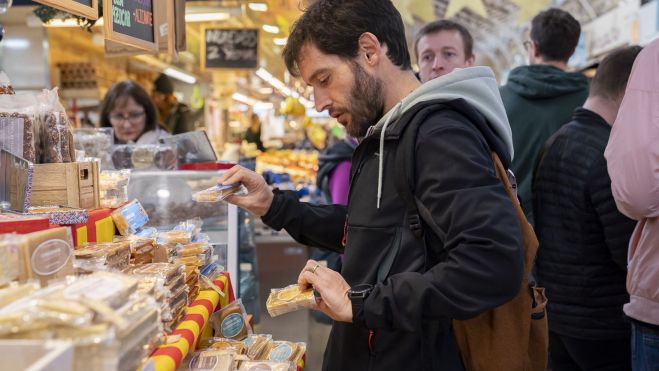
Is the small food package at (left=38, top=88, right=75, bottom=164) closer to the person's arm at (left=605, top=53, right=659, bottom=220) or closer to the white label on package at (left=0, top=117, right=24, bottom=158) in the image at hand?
the white label on package at (left=0, top=117, right=24, bottom=158)

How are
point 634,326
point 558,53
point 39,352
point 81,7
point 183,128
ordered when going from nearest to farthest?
point 39,352
point 81,7
point 634,326
point 558,53
point 183,128

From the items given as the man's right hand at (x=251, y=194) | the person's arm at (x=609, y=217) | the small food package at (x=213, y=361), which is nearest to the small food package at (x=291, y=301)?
the small food package at (x=213, y=361)

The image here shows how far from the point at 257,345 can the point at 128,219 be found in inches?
27.2

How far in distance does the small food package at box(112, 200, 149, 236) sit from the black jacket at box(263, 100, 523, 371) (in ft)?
2.75

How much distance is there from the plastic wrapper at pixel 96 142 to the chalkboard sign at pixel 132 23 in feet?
3.03

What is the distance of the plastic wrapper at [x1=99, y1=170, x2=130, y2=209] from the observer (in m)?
2.32

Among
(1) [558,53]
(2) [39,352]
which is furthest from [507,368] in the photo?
(1) [558,53]

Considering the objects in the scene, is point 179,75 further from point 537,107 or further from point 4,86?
point 4,86

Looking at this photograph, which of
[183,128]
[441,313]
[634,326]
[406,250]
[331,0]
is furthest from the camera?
[183,128]

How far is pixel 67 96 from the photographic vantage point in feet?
30.5

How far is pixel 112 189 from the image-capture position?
7.75 feet

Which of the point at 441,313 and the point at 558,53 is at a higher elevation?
the point at 558,53

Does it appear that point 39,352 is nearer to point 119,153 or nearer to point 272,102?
point 119,153

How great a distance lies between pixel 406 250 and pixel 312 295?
0.96 ft
